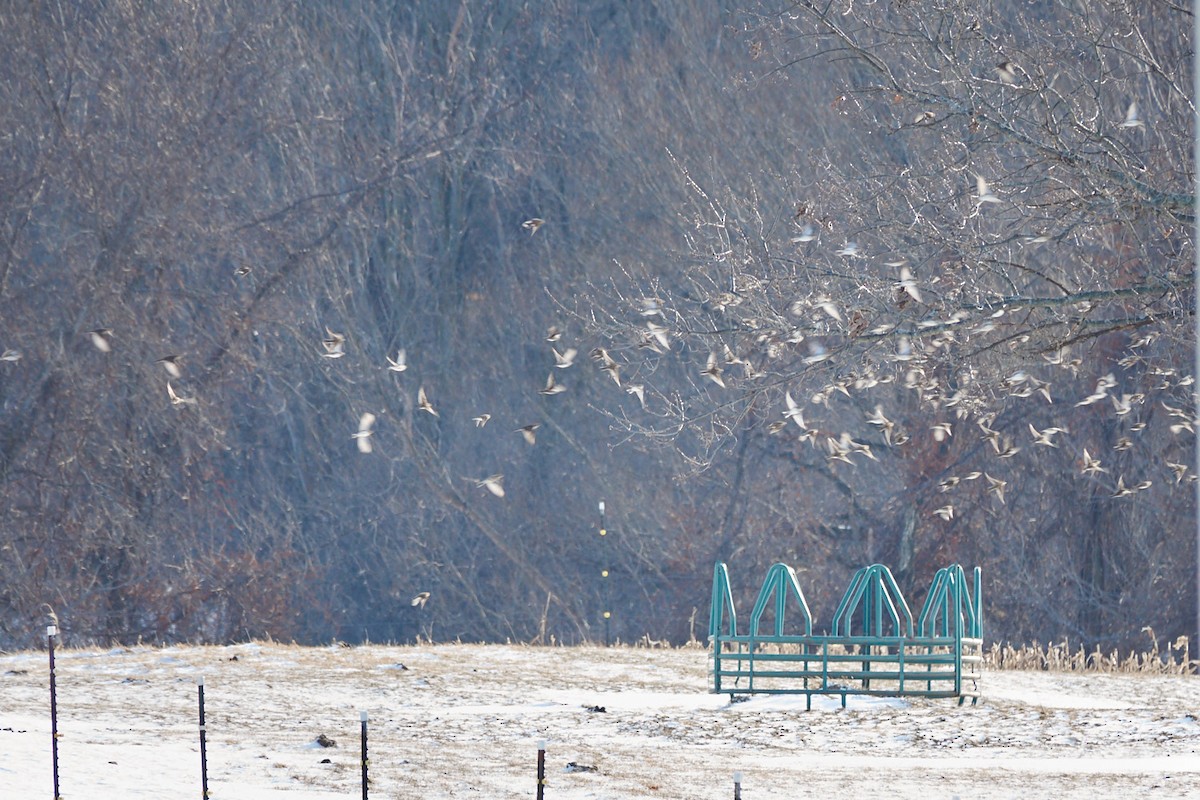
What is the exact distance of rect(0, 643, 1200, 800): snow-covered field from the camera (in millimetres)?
9500

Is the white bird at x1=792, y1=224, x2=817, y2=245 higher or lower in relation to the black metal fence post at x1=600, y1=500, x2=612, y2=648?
higher

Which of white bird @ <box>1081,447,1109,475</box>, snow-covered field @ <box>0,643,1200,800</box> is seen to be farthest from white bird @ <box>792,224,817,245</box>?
white bird @ <box>1081,447,1109,475</box>

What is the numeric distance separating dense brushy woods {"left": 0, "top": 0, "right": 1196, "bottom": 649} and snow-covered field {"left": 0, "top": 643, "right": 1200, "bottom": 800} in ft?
28.8

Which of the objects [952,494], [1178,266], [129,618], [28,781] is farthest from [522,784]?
[129,618]

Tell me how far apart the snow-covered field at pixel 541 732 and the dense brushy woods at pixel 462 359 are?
28.8ft

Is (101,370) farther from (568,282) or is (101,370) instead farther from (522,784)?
(522,784)

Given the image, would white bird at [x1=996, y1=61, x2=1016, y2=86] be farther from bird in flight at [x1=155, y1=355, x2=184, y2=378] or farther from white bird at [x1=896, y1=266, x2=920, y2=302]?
bird in flight at [x1=155, y1=355, x2=184, y2=378]

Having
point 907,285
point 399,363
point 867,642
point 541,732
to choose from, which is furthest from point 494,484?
point 907,285

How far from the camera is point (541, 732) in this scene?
38.5 ft

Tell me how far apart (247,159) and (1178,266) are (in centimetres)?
2224

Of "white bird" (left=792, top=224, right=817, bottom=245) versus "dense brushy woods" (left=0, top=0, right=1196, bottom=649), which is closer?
"white bird" (left=792, top=224, right=817, bottom=245)

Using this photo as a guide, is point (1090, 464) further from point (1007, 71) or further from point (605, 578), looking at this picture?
point (605, 578)

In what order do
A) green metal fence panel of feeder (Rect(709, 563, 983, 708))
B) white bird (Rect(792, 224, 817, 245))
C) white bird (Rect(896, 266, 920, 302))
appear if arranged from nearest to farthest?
white bird (Rect(896, 266, 920, 302)) < white bird (Rect(792, 224, 817, 245)) < green metal fence panel of feeder (Rect(709, 563, 983, 708))

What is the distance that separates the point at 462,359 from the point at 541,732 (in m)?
22.7
